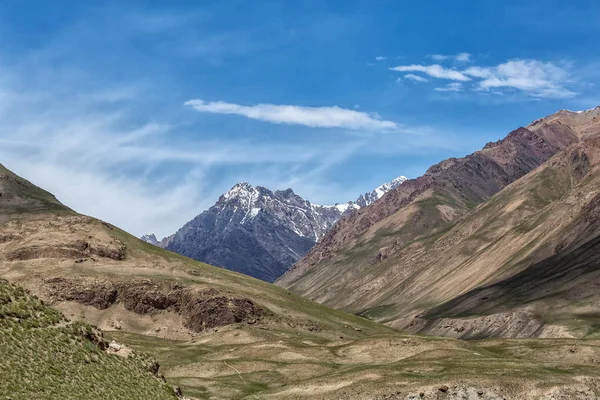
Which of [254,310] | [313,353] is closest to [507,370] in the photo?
[313,353]

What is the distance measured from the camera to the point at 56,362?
4438 centimetres

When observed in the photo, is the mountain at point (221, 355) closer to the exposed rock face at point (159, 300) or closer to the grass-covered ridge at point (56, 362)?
the grass-covered ridge at point (56, 362)

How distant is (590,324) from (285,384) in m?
136

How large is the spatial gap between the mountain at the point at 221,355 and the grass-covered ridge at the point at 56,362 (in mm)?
99

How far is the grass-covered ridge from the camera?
40531 millimetres

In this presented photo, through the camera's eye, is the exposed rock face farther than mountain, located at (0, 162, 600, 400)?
Yes

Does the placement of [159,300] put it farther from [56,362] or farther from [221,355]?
[56,362]

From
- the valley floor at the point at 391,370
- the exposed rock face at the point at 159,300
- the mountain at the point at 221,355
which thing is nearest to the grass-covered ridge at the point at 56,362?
the mountain at the point at 221,355

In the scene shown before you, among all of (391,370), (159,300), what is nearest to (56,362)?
(391,370)

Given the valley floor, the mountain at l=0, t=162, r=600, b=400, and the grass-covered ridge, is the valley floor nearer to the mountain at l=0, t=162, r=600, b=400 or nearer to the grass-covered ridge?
the mountain at l=0, t=162, r=600, b=400

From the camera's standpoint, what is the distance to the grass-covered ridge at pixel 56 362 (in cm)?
4053

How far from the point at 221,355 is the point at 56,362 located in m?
76.9

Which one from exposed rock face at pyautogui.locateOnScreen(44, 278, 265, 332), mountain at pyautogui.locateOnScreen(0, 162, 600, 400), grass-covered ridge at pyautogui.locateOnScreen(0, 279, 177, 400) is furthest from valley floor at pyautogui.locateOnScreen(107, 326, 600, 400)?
exposed rock face at pyautogui.locateOnScreen(44, 278, 265, 332)

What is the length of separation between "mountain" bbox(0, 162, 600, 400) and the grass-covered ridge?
0.10 meters
